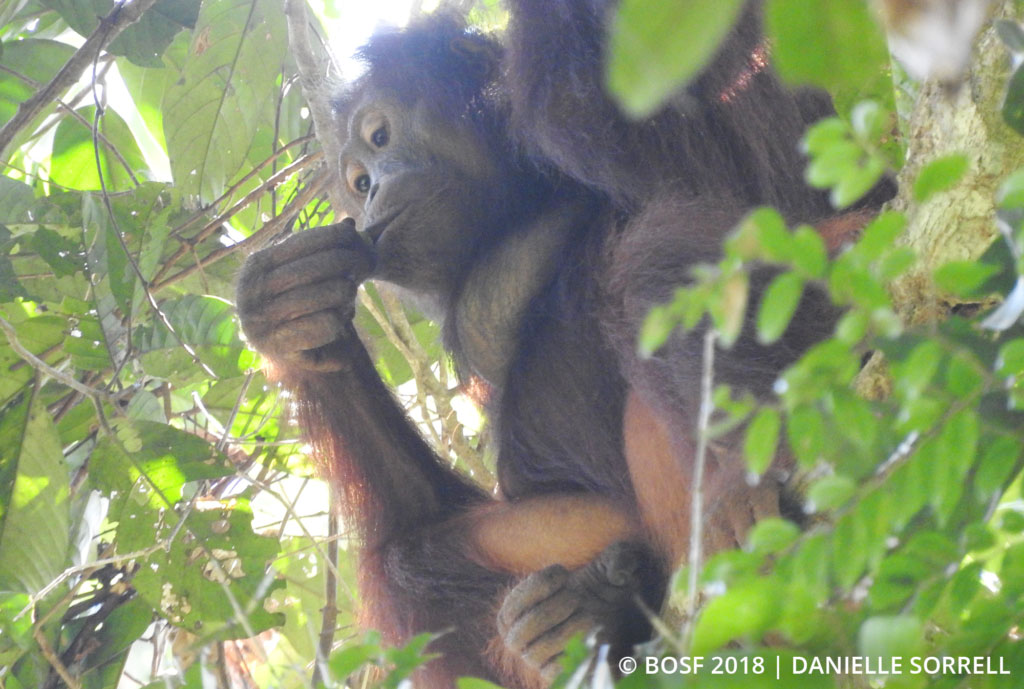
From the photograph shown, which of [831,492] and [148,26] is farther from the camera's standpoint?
[148,26]

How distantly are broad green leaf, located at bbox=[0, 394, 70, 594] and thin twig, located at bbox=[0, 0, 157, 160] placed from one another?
0.76 m

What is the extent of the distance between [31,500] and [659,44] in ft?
9.06

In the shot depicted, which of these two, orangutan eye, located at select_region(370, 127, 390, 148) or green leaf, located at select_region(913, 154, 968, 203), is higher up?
orangutan eye, located at select_region(370, 127, 390, 148)

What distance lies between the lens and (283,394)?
136 inches

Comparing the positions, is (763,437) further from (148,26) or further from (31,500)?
(148,26)

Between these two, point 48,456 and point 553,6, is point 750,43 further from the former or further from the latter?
point 48,456

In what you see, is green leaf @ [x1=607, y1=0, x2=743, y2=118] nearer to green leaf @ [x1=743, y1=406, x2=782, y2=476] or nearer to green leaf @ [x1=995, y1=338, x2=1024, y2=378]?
green leaf @ [x1=743, y1=406, x2=782, y2=476]

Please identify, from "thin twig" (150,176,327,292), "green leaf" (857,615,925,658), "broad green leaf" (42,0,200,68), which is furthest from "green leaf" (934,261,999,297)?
"broad green leaf" (42,0,200,68)

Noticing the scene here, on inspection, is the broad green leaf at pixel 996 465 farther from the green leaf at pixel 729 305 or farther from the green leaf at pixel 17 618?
the green leaf at pixel 17 618

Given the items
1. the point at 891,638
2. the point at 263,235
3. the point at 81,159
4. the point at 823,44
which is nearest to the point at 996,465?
the point at 891,638

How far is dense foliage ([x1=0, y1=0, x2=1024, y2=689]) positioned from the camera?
0.93 m

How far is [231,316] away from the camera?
342cm

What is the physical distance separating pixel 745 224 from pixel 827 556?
327mm

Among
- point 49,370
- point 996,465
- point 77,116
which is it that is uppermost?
point 77,116
